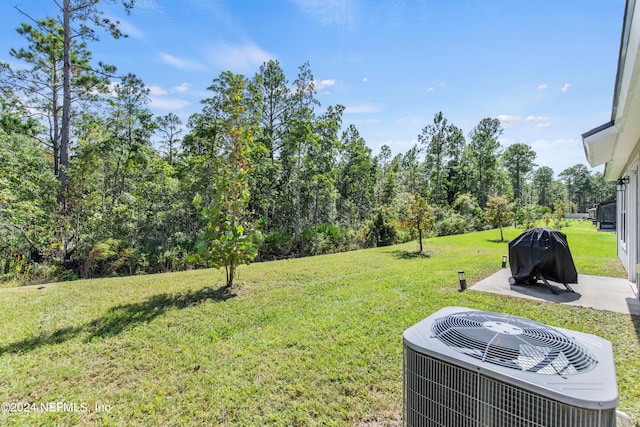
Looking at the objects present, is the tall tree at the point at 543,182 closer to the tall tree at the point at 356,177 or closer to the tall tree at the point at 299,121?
the tall tree at the point at 356,177

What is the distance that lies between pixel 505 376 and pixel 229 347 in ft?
11.0

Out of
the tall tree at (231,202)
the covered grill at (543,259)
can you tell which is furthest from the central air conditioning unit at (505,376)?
the covered grill at (543,259)

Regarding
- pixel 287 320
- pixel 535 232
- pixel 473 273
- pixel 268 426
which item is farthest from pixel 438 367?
pixel 473 273

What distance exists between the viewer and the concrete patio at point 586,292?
4959 millimetres

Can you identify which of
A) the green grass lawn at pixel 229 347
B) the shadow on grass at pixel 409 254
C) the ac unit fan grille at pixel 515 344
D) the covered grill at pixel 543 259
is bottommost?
the shadow on grass at pixel 409 254

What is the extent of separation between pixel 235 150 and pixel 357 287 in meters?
4.14

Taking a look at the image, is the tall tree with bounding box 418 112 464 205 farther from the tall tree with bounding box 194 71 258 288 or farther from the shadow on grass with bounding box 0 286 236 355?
the shadow on grass with bounding box 0 286 236 355

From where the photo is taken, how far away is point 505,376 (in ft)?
4.19

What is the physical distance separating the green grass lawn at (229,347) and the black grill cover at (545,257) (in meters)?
1.22

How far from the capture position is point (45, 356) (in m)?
3.53

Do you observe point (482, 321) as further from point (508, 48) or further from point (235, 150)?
point (508, 48)

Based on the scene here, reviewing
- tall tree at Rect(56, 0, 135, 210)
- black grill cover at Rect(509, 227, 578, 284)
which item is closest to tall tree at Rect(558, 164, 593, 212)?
black grill cover at Rect(509, 227, 578, 284)

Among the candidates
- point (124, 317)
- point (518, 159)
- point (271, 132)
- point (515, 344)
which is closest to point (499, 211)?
point (271, 132)

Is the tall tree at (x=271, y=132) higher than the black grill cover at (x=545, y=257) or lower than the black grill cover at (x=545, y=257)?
higher
